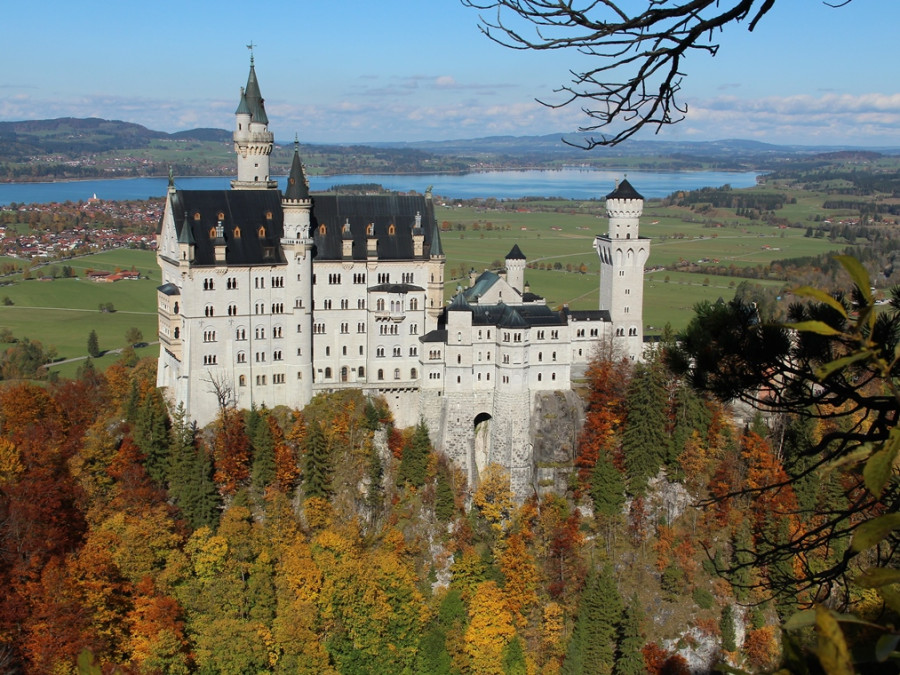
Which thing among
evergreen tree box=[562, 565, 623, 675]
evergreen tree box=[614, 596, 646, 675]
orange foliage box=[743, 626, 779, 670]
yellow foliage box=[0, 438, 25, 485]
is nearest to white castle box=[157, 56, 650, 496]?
yellow foliage box=[0, 438, 25, 485]

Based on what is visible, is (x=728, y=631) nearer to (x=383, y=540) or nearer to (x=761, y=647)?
(x=761, y=647)

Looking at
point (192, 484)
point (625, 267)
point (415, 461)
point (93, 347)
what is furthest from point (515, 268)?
point (93, 347)

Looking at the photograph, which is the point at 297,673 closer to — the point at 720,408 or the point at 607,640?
the point at 607,640

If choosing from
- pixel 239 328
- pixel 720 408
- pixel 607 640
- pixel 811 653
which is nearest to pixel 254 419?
pixel 239 328

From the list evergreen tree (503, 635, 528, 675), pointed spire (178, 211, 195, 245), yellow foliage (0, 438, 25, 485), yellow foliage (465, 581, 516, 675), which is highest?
pointed spire (178, 211, 195, 245)

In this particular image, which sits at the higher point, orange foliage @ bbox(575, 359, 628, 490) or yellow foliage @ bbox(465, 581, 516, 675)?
orange foliage @ bbox(575, 359, 628, 490)

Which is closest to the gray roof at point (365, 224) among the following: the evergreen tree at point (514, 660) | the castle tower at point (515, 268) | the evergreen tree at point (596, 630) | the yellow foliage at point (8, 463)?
the castle tower at point (515, 268)

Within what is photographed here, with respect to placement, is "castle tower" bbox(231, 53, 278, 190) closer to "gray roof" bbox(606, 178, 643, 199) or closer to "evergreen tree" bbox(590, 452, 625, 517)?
"gray roof" bbox(606, 178, 643, 199)
